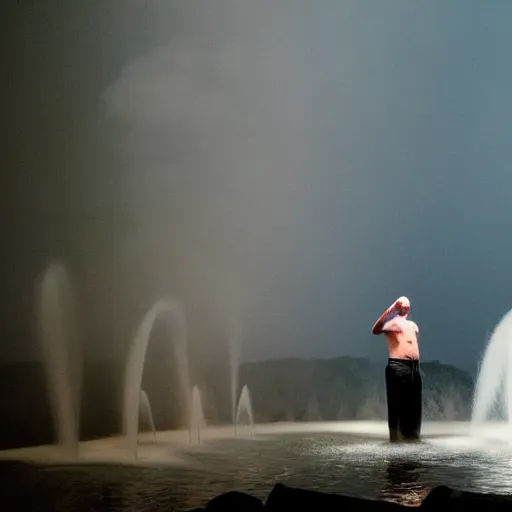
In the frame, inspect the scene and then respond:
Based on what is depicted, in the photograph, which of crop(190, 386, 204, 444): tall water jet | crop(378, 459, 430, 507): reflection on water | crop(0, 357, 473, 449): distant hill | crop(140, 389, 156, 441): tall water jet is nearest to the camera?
crop(378, 459, 430, 507): reflection on water

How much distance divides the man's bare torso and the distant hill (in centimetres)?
183

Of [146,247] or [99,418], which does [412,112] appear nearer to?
[146,247]

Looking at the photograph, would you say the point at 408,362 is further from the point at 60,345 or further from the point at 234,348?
the point at 60,345

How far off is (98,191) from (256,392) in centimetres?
252

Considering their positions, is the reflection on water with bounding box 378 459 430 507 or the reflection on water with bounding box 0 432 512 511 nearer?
the reflection on water with bounding box 378 459 430 507

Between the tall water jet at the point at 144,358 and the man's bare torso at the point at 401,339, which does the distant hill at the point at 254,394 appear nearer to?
the tall water jet at the point at 144,358

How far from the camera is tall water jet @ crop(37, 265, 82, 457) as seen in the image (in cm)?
649

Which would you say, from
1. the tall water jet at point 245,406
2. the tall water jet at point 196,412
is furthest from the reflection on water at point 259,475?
the tall water jet at point 245,406

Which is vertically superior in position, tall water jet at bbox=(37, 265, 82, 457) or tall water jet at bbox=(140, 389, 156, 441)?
tall water jet at bbox=(37, 265, 82, 457)

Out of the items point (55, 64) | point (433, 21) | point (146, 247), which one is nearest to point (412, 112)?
point (433, 21)

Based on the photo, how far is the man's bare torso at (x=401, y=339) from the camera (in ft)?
19.4

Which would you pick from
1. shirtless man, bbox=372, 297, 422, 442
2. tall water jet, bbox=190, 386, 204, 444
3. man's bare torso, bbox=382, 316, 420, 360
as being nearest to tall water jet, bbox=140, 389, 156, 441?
tall water jet, bbox=190, 386, 204, 444

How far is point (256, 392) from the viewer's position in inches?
291

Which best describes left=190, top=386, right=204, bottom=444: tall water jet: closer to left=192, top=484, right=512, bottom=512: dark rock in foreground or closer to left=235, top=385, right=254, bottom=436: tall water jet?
left=235, top=385, right=254, bottom=436: tall water jet
